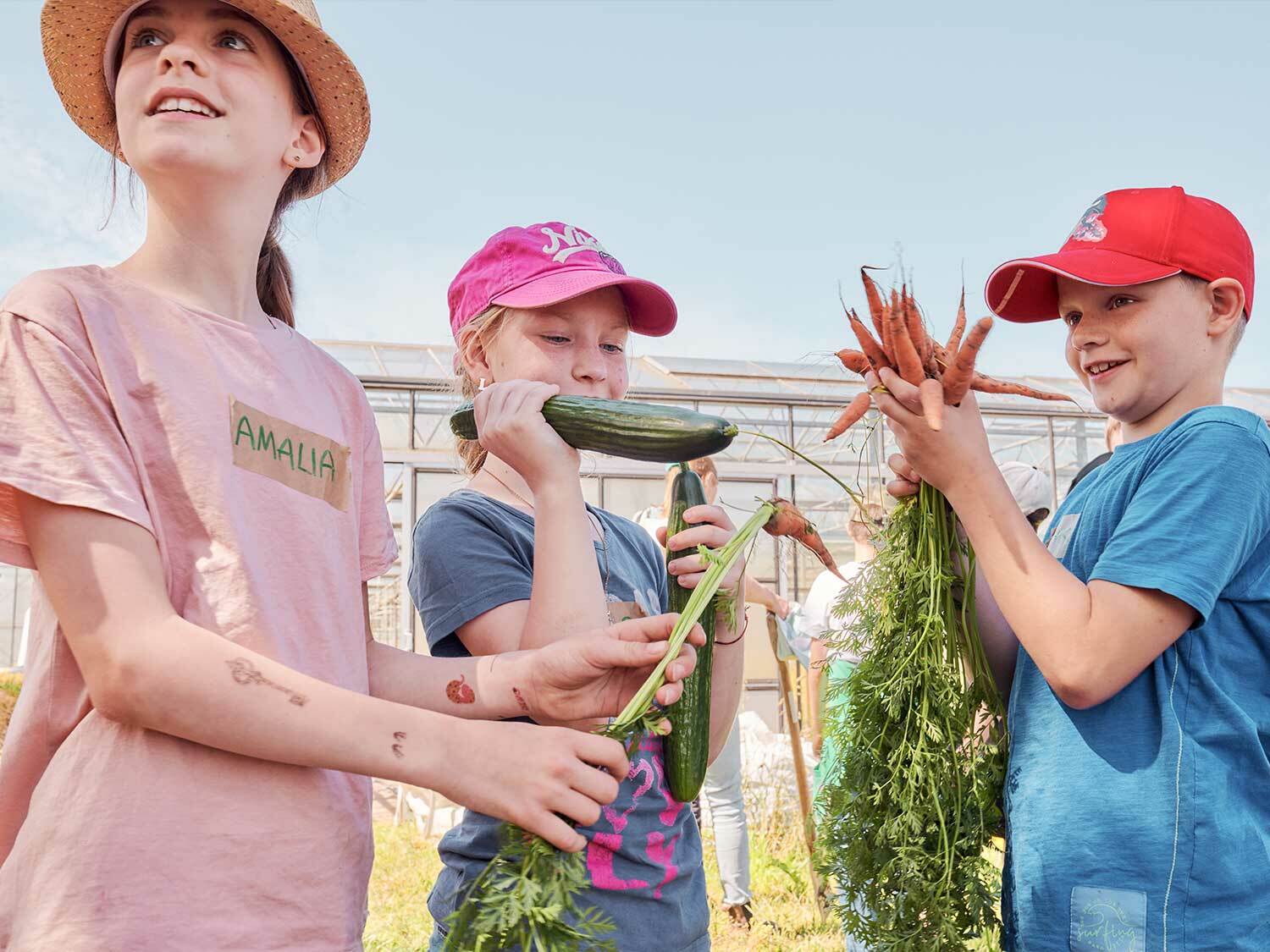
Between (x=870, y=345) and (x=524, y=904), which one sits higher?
(x=870, y=345)

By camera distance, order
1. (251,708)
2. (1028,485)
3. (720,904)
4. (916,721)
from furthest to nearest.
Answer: (720,904)
(1028,485)
(916,721)
(251,708)

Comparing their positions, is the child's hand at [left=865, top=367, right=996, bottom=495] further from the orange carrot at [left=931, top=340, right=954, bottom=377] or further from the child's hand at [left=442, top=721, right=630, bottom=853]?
the child's hand at [left=442, top=721, right=630, bottom=853]

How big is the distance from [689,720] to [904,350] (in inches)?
30.9

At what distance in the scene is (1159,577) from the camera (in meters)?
1.68

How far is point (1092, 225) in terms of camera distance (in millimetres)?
2197

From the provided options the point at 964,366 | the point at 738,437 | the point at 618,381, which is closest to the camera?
the point at 964,366

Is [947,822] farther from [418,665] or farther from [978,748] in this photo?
[418,665]

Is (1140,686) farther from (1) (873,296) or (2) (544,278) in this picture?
(2) (544,278)

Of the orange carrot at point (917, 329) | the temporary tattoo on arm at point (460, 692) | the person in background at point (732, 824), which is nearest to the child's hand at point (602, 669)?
the temporary tattoo on arm at point (460, 692)

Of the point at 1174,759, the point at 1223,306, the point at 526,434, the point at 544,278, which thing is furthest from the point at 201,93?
the point at 1223,306

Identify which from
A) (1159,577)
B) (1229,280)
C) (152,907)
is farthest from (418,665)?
(1229,280)

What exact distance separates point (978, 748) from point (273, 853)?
Answer: 1378 mm

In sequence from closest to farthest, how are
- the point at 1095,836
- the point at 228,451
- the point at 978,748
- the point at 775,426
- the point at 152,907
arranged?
1. the point at 152,907
2. the point at 228,451
3. the point at 1095,836
4. the point at 978,748
5. the point at 775,426

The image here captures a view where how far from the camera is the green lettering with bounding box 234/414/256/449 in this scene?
1.42 meters
